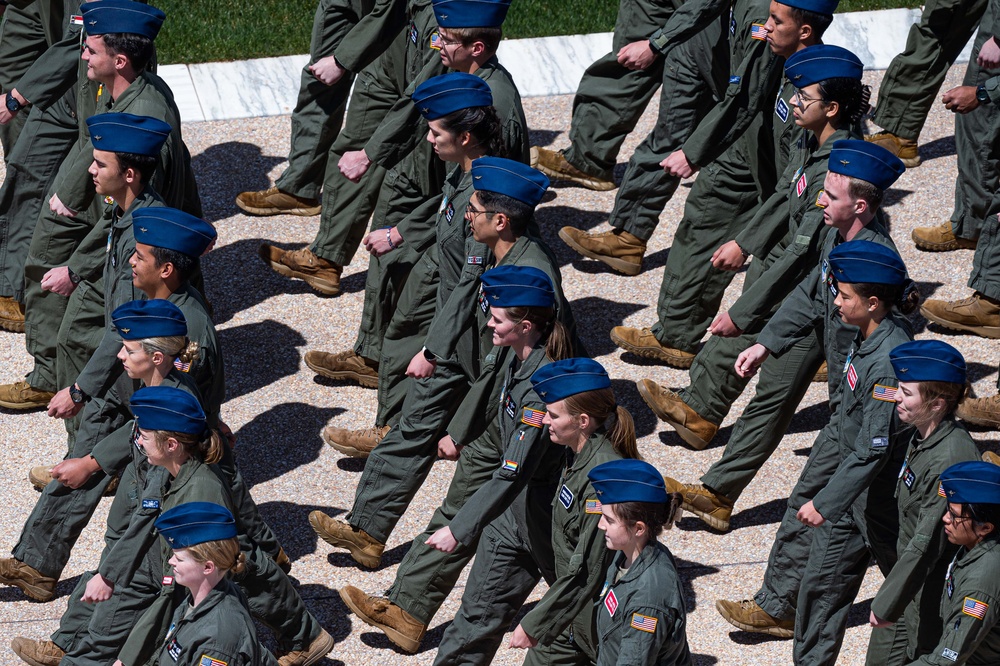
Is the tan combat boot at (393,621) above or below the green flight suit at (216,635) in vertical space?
below

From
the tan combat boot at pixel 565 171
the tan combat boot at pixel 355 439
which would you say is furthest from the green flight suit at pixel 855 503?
the tan combat boot at pixel 565 171

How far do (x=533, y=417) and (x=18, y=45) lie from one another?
4794mm

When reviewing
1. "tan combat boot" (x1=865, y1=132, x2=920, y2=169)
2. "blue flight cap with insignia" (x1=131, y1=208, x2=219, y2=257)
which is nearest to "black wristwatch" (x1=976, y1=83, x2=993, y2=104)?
"tan combat boot" (x1=865, y1=132, x2=920, y2=169)

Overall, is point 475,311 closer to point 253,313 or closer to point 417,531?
point 417,531

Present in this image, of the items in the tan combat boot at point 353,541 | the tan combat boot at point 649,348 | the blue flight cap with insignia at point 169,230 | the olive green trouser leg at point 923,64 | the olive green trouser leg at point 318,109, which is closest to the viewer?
the blue flight cap with insignia at point 169,230

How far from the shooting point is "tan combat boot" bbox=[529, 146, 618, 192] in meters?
11.3

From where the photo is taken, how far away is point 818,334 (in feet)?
27.3

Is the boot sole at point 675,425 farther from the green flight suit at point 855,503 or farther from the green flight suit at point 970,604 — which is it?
the green flight suit at point 970,604

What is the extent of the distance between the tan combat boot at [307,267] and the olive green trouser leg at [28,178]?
1.25 m

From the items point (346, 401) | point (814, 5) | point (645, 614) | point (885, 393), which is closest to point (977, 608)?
point (885, 393)

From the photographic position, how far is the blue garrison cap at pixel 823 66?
8227mm

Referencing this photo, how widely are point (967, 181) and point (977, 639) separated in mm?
4309

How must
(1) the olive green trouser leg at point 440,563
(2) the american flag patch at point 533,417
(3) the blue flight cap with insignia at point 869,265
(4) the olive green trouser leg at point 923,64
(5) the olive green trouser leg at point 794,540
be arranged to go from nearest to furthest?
(2) the american flag patch at point 533,417, (3) the blue flight cap with insignia at point 869,265, (5) the olive green trouser leg at point 794,540, (1) the olive green trouser leg at point 440,563, (4) the olive green trouser leg at point 923,64

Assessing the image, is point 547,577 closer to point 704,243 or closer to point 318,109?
A: point 704,243
